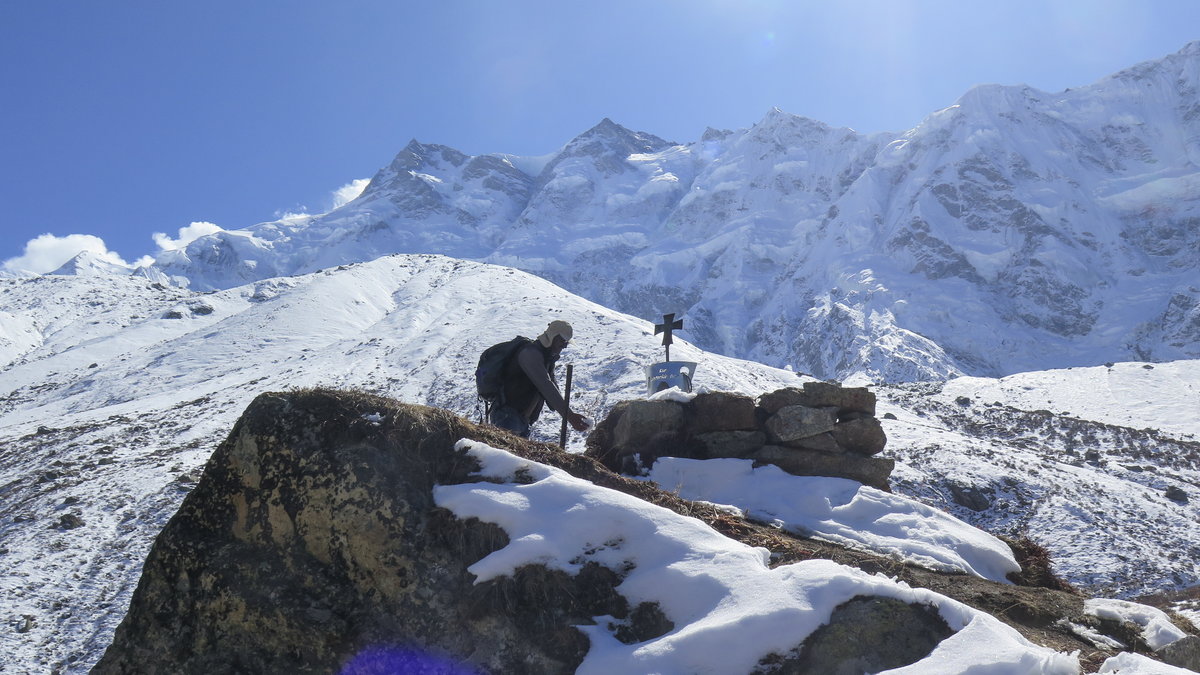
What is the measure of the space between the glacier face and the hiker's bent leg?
3309 inches

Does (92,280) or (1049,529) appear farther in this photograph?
(92,280)

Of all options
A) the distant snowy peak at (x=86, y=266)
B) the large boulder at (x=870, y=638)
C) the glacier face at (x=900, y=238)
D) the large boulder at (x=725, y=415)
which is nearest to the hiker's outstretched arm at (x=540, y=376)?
the large boulder at (x=725, y=415)

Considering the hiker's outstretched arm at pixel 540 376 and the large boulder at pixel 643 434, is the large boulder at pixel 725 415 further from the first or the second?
the hiker's outstretched arm at pixel 540 376

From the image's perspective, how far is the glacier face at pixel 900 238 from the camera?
103 metres

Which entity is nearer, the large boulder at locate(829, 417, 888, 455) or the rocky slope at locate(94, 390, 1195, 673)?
the rocky slope at locate(94, 390, 1195, 673)

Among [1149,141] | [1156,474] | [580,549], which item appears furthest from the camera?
[1149,141]

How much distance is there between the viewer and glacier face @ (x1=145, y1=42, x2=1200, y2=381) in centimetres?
10262

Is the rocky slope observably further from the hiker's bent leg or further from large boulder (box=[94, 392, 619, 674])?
the hiker's bent leg

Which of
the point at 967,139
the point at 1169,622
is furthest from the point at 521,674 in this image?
the point at 967,139

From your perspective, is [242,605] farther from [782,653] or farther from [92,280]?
[92,280]

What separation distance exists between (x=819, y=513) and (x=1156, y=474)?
18.5 m

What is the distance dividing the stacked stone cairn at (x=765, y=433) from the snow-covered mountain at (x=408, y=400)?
20.7ft

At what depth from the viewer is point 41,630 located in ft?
30.4

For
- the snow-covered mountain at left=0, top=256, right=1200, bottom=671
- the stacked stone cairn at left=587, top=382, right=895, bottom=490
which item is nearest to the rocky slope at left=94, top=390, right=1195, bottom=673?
the stacked stone cairn at left=587, top=382, right=895, bottom=490
